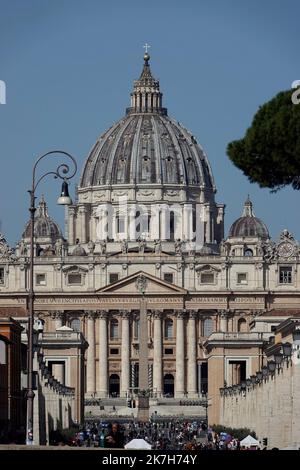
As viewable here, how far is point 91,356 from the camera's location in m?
182

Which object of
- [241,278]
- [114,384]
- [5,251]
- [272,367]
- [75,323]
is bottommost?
[272,367]

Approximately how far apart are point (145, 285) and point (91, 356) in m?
7.24

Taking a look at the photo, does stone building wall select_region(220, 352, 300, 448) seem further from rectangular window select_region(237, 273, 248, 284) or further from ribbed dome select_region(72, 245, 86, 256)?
ribbed dome select_region(72, 245, 86, 256)

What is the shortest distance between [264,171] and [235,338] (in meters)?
103

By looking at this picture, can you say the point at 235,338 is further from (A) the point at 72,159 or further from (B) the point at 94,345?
(A) the point at 72,159

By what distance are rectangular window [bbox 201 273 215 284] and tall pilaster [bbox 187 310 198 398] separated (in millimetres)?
3299

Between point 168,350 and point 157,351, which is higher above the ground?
point 168,350

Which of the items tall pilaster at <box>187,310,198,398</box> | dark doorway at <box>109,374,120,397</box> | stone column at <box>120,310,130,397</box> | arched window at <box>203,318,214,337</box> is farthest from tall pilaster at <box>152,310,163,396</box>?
arched window at <box>203,318,214,337</box>

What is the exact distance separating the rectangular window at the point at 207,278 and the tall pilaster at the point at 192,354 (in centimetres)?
330

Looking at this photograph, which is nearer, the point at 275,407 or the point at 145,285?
the point at 275,407

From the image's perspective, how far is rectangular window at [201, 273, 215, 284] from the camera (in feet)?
606

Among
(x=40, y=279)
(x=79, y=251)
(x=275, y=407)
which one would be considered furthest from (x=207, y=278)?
(x=275, y=407)

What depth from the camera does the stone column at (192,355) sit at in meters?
180

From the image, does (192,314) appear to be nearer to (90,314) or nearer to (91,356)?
(90,314)
